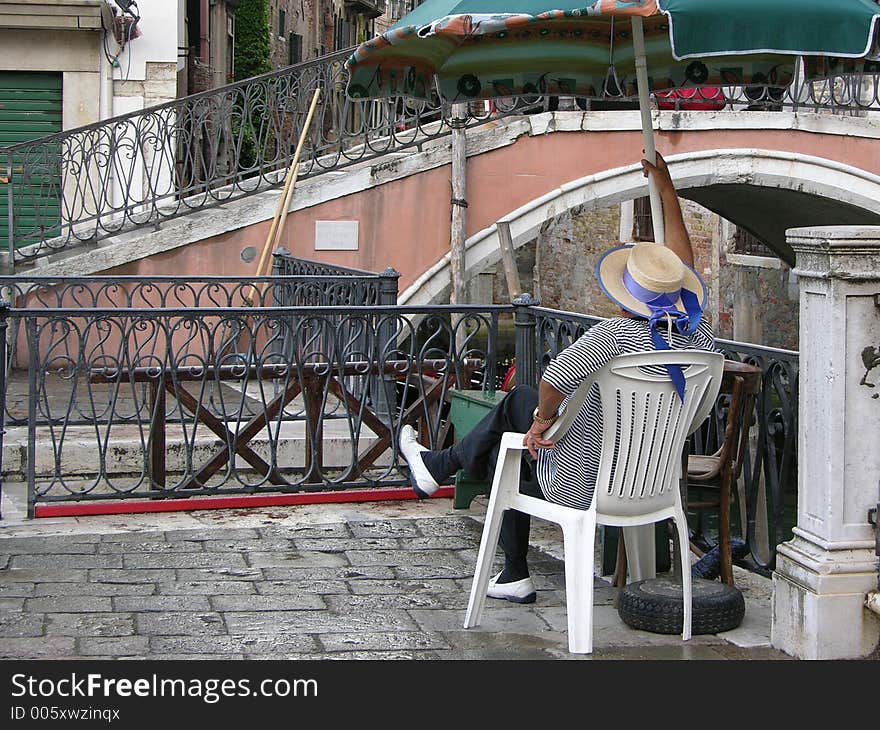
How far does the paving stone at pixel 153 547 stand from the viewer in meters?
5.93

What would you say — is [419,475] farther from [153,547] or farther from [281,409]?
[281,409]

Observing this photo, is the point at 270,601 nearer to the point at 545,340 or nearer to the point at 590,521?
the point at 590,521

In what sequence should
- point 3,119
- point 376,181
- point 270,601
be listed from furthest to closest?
point 3,119
point 376,181
point 270,601

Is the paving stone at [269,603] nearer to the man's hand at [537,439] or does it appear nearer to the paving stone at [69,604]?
the paving stone at [69,604]

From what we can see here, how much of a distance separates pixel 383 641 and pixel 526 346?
2480 mm

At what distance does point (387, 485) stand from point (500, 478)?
2.47 meters

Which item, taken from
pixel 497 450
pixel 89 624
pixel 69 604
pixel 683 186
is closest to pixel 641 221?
pixel 683 186

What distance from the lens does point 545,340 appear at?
22.6 feet

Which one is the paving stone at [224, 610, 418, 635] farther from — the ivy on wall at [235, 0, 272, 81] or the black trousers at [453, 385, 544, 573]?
the ivy on wall at [235, 0, 272, 81]

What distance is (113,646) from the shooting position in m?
4.57

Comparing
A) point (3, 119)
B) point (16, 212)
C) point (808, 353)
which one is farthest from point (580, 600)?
point (3, 119)

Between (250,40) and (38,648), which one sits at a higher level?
(250,40)

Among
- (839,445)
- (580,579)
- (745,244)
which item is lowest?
(580,579)

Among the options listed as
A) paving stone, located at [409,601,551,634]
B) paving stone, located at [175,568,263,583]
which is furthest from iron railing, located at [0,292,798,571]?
paving stone, located at [175,568,263,583]
